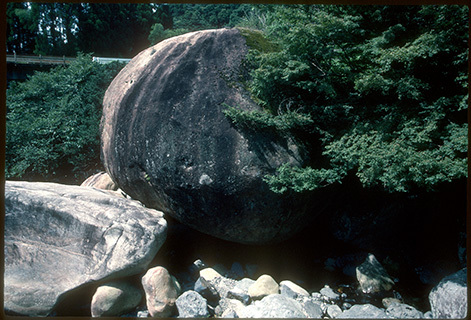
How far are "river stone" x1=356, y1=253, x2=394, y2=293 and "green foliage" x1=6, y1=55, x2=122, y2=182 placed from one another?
711 centimetres

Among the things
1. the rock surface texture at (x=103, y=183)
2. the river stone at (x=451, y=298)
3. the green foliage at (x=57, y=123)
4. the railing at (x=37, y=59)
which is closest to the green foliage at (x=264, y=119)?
the river stone at (x=451, y=298)

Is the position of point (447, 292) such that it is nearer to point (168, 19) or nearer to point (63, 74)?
point (63, 74)

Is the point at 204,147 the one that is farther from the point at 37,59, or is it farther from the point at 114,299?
the point at 37,59

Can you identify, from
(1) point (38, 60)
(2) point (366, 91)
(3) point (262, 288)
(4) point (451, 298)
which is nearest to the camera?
(4) point (451, 298)

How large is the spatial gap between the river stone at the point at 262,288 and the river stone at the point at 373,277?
156 centimetres

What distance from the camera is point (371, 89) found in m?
4.80

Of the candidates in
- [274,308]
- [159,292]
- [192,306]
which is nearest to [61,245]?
[159,292]

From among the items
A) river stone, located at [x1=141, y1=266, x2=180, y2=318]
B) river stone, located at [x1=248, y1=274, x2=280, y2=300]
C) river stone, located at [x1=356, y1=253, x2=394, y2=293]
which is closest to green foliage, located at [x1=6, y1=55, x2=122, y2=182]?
river stone, located at [x1=141, y1=266, x2=180, y2=318]

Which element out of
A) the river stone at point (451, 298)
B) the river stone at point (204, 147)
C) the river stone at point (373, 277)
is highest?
the river stone at point (204, 147)

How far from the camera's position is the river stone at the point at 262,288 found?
4.89 metres

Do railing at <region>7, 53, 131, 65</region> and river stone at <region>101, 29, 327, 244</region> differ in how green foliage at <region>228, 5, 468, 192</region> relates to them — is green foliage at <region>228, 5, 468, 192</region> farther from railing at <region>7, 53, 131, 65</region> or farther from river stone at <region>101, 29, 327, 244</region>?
railing at <region>7, 53, 131, 65</region>

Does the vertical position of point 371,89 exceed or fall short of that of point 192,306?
it exceeds it

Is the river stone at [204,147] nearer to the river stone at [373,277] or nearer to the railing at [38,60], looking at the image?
the river stone at [373,277]

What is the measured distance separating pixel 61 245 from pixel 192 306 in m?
2.15
